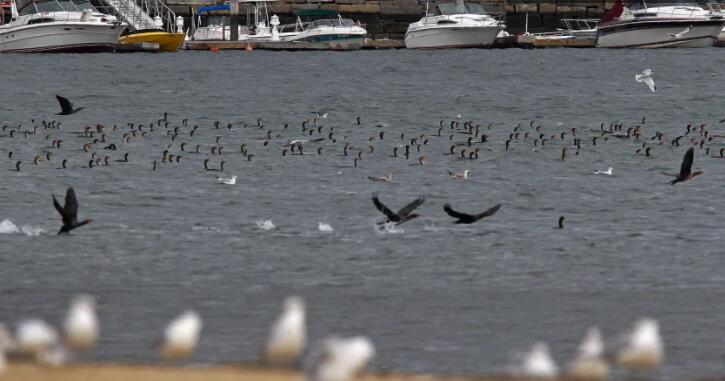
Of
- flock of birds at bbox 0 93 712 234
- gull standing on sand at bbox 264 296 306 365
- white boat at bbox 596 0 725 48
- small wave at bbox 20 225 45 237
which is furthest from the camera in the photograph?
white boat at bbox 596 0 725 48

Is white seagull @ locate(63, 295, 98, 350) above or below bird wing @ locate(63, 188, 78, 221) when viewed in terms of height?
above

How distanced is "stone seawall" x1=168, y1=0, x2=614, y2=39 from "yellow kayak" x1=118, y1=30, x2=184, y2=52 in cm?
920

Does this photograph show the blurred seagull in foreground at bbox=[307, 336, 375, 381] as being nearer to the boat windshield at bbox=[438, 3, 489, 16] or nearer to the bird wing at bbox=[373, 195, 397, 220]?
the bird wing at bbox=[373, 195, 397, 220]

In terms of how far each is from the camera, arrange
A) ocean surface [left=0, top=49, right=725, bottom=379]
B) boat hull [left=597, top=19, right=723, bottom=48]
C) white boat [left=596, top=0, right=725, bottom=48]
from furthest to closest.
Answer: boat hull [left=597, top=19, right=723, bottom=48] < white boat [left=596, top=0, right=725, bottom=48] < ocean surface [left=0, top=49, right=725, bottom=379]

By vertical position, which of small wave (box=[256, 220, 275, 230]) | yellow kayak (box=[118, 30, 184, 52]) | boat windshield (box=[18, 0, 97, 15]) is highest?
boat windshield (box=[18, 0, 97, 15])

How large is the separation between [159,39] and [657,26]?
92.3ft

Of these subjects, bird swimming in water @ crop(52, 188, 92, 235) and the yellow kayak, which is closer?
bird swimming in water @ crop(52, 188, 92, 235)

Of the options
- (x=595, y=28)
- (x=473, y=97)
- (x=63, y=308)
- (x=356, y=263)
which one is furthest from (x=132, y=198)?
(x=595, y=28)

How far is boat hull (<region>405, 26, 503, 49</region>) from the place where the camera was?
96688 millimetres

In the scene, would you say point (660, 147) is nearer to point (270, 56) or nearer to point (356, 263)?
point (356, 263)

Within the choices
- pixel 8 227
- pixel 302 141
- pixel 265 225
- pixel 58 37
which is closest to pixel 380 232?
pixel 265 225

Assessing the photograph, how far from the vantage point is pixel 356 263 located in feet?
81.9

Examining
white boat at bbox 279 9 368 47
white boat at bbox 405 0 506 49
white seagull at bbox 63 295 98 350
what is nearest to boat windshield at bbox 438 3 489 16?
white boat at bbox 405 0 506 49

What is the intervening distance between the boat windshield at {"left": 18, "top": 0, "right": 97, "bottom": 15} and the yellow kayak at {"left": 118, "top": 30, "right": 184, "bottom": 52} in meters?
3.30
